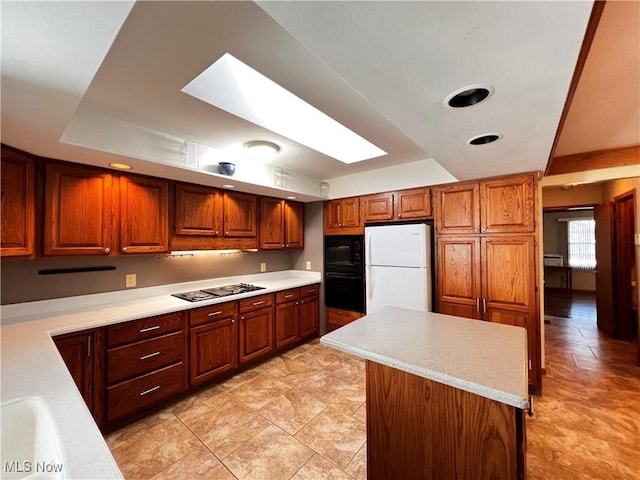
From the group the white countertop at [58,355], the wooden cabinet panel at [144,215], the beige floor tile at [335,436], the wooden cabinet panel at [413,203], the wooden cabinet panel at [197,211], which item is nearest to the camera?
the white countertop at [58,355]

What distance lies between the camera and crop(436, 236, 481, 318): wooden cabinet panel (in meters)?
2.74

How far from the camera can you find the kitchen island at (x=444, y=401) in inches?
42.1

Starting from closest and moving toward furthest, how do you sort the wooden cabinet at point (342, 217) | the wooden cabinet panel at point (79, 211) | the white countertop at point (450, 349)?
the white countertop at point (450, 349) → the wooden cabinet panel at point (79, 211) → the wooden cabinet at point (342, 217)

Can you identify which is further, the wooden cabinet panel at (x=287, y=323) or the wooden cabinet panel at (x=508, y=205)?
the wooden cabinet panel at (x=287, y=323)

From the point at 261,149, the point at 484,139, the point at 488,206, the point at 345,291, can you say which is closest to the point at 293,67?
the point at 261,149

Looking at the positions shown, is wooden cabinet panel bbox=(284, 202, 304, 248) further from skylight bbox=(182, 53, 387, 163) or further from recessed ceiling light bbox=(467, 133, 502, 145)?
recessed ceiling light bbox=(467, 133, 502, 145)

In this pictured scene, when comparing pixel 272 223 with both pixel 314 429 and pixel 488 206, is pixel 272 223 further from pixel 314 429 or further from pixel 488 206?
pixel 488 206

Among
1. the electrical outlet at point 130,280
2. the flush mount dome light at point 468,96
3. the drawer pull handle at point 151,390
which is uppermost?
the flush mount dome light at point 468,96

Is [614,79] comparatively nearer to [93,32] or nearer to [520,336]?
[520,336]

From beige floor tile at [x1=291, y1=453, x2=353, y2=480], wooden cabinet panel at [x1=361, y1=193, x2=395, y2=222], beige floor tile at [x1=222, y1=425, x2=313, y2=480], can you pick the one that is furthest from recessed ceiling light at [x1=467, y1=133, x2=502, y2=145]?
beige floor tile at [x1=222, y1=425, x2=313, y2=480]

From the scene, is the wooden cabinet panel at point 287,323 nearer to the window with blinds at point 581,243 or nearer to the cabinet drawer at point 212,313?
the cabinet drawer at point 212,313

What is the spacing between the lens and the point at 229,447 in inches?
73.5

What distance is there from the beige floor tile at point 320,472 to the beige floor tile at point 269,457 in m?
0.04

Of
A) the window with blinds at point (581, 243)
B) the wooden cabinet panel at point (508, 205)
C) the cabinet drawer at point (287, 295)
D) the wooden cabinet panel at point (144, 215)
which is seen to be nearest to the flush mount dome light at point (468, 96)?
the wooden cabinet panel at point (508, 205)
